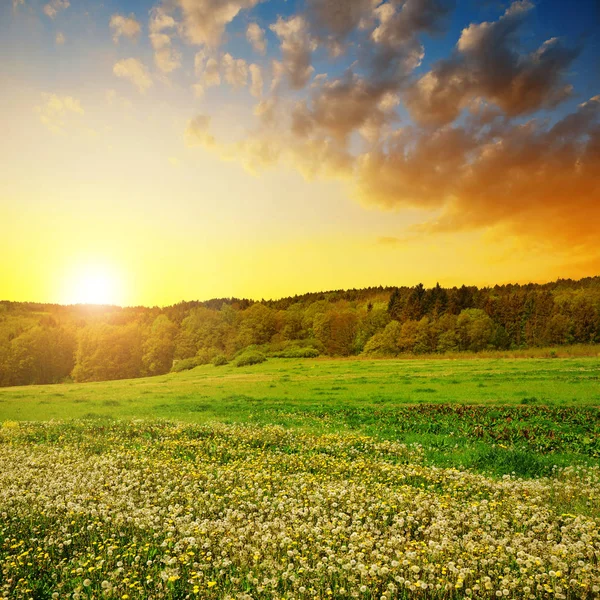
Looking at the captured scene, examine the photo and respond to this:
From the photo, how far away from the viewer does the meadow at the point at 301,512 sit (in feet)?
21.3

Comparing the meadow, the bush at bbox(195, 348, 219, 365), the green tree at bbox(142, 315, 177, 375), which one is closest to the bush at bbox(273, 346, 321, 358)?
the bush at bbox(195, 348, 219, 365)

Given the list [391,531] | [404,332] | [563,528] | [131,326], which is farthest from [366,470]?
[131,326]

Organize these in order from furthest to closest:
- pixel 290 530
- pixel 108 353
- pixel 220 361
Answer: pixel 108 353
pixel 220 361
pixel 290 530

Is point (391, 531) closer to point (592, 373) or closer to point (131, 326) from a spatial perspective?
point (592, 373)

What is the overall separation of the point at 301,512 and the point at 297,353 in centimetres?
8858

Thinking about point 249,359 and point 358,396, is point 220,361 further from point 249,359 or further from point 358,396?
point 358,396

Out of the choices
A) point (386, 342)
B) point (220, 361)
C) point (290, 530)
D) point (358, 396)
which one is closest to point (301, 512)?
point (290, 530)

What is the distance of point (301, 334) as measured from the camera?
12188cm

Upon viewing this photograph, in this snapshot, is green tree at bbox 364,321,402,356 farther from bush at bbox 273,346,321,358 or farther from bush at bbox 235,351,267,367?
bush at bbox 235,351,267,367

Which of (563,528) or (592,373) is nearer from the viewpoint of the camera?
(563,528)

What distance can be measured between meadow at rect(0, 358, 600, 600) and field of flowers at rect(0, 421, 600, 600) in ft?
0.13

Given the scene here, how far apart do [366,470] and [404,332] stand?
292 feet

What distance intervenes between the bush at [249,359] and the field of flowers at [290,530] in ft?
240

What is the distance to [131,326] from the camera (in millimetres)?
123062
